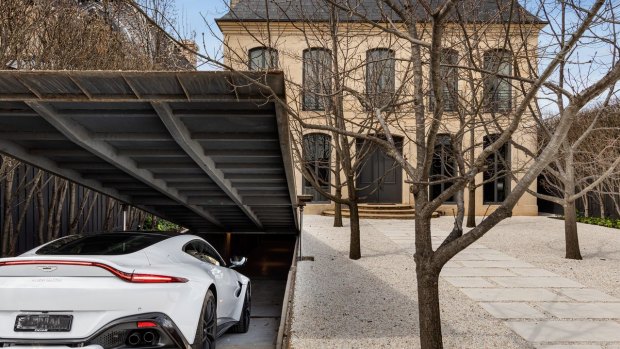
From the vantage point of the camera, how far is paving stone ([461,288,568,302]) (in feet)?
24.9

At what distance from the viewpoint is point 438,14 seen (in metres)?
3.57

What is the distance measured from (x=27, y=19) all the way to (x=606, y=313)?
10037 millimetres

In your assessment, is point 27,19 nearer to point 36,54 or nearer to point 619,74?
point 36,54

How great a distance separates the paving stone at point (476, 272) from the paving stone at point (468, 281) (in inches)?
13.8

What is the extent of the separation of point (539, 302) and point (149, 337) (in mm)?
5840

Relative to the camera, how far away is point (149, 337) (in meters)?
4.04

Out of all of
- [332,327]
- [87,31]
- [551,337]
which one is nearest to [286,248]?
[87,31]

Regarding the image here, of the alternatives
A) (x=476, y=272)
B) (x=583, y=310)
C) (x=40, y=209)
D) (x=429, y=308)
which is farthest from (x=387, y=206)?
(x=429, y=308)

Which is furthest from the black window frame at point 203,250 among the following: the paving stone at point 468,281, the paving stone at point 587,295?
the paving stone at point 587,295

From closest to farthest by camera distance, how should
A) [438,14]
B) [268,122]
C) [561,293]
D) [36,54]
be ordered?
[438,14], [268,122], [561,293], [36,54]

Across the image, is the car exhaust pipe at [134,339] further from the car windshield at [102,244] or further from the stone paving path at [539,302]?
the stone paving path at [539,302]

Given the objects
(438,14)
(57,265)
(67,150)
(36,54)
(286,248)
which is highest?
(36,54)

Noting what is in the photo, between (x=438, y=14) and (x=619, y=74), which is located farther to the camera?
(x=619, y=74)

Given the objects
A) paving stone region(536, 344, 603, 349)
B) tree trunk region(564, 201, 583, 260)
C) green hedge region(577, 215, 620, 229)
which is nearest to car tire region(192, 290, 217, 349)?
paving stone region(536, 344, 603, 349)
